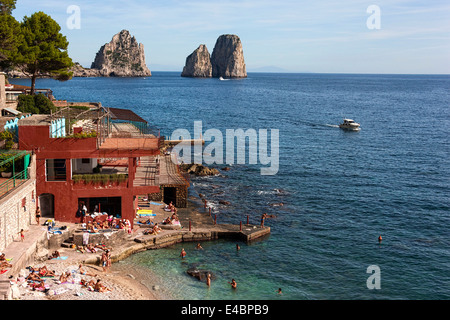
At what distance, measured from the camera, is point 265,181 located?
208ft

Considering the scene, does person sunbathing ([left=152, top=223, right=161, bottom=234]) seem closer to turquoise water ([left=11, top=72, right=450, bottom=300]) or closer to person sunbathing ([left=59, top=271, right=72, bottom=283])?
turquoise water ([left=11, top=72, right=450, bottom=300])

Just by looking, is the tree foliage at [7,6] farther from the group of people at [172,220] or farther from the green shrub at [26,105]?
the group of people at [172,220]

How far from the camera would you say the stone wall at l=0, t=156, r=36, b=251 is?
3006 centimetres

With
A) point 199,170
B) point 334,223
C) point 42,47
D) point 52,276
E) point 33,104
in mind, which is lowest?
point 334,223

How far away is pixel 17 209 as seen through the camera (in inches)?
1281

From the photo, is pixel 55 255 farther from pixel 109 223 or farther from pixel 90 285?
pixel 109 223

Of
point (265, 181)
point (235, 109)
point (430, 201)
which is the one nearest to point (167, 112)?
point (235, 109)

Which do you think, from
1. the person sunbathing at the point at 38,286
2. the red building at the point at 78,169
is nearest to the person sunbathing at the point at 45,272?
the person sunbathing at the point at 38,286

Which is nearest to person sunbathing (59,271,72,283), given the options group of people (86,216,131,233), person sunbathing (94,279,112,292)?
person sunbathing (94,279,112,292)

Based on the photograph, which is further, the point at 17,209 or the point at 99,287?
the point at 17,209

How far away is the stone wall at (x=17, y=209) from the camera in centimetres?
3006

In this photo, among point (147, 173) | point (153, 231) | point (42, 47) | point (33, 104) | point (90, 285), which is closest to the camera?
point (90, 285)

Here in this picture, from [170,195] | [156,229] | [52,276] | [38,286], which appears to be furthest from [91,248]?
[170,195]
